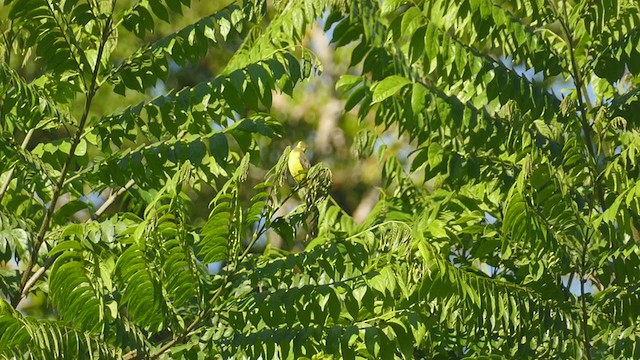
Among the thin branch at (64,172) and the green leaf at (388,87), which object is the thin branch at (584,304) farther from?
the thin branch at (64,172)

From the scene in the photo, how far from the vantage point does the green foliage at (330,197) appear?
12.7 ft

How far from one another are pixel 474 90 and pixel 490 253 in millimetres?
666

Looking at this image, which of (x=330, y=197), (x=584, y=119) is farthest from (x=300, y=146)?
(x=584, y=119)

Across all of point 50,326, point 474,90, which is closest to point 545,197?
point 474,90

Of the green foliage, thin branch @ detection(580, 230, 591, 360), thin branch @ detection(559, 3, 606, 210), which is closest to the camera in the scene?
the green foliage

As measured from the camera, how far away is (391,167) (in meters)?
5.25

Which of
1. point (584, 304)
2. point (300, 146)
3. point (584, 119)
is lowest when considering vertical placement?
point (584, 304)

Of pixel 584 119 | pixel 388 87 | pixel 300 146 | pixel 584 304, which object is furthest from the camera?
pixel 300 146

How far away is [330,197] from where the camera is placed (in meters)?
4.43

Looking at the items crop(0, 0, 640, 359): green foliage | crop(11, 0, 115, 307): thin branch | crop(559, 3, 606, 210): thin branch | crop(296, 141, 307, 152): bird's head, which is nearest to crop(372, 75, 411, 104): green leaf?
crop(0, 0, 640, 359): green foliage

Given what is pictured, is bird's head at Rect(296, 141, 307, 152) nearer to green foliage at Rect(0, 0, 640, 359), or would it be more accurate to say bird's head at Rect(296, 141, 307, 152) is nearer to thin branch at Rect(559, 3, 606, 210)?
green foliage at Rect(0, 0, 640, 359)

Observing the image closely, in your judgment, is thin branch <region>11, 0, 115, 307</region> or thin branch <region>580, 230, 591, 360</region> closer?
thin branch <region>11, 0, 115, 307</region>

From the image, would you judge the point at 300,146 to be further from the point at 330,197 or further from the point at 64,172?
the point at 64,172

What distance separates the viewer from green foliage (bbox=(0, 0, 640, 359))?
3.86 m
